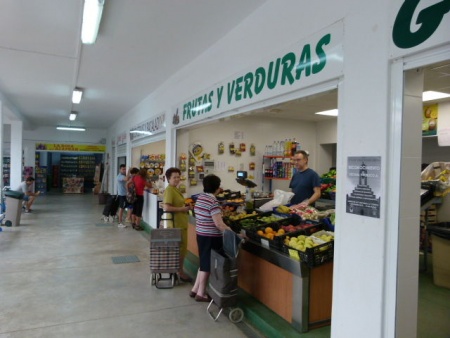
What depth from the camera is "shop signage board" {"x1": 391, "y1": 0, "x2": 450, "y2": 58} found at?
1.80m

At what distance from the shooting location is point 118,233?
26.4ft

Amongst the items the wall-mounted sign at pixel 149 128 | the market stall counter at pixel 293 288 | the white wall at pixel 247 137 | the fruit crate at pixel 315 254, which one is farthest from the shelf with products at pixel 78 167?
the fruit crate at pixel 315 254

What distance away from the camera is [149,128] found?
27.0ft

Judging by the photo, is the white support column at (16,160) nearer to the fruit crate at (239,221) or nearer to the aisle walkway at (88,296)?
the aisle walkway at (88,296)

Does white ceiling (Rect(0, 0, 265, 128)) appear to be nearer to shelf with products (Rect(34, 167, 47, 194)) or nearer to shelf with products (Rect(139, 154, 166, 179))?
shelf with products (Rect(139, 154, 166, 179))

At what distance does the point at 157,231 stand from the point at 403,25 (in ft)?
11.5

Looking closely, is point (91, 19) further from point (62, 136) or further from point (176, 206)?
point (62, 136)

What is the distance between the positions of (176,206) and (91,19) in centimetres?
248

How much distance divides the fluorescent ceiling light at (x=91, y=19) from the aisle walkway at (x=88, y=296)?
3.27m

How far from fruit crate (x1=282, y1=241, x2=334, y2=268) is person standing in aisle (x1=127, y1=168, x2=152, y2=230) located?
5.72m

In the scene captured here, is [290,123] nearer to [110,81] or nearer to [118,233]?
[110,81]

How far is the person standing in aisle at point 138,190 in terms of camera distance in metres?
8.35

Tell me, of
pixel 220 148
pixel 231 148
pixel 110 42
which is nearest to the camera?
pixel 110 42

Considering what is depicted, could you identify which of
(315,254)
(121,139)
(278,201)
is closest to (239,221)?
(278,201)
